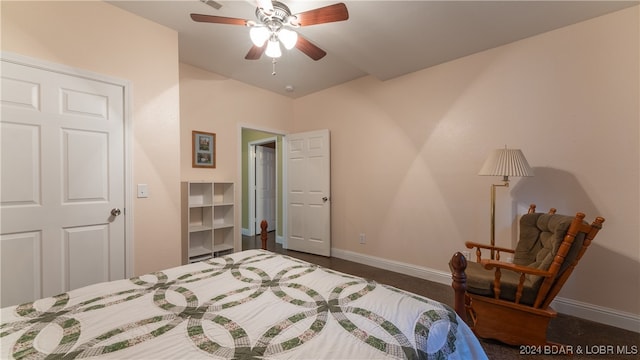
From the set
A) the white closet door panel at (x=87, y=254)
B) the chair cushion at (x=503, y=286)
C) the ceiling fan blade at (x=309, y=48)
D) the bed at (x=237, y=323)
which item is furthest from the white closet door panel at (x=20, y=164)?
the chair cushion at (x=503, y=286)

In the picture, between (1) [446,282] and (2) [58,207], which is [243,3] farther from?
(1) [446,282]

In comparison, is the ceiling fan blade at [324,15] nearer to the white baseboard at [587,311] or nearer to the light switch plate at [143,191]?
the light switch plate at [143,191]

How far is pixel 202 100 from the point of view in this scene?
3.35 meters

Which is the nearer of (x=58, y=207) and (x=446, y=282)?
(x=58, y=207)

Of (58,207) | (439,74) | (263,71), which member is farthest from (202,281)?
(439,74)

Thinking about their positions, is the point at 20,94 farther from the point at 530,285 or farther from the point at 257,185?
the point at 257,185

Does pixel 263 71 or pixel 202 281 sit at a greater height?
pixel 263 71

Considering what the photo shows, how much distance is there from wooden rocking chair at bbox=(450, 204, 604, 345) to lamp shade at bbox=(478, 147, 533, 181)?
16.3 inches

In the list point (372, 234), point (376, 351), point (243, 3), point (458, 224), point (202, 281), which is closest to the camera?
point (376, 351)

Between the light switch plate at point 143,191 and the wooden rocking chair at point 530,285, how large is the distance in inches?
104

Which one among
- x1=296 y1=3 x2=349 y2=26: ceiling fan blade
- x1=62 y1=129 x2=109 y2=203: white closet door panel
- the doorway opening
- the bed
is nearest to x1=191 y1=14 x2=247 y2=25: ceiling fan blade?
x1=296 y1=3 x2=349 y2=26: ceiling fan blade

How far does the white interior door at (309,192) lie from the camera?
3.96 metres

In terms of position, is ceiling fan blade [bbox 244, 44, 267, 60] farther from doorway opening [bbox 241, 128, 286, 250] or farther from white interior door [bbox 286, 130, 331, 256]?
doorway opening [bbox 241, 128, 286, 250]

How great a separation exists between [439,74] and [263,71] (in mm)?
2152
